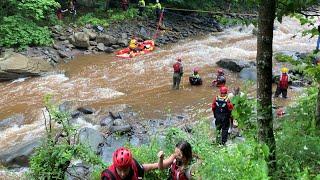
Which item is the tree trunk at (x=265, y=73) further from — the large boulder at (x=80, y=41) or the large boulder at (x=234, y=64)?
the large boulder at (x=80, y=41)

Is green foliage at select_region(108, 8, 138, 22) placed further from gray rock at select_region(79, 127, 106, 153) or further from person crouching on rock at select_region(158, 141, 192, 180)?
person crouching on rock at select_region(158, 141, 192, 180)

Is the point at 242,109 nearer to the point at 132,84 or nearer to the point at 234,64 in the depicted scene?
the point at 132,84

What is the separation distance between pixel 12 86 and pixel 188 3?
13263mm

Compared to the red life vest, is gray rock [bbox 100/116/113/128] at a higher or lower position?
lower

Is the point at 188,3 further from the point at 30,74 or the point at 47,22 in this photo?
the point at 30,74

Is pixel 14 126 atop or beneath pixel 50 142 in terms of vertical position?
beneath

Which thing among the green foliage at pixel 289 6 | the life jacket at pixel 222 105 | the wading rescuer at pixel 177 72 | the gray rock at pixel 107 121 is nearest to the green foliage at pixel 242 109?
the green foliage at pixel 289 6

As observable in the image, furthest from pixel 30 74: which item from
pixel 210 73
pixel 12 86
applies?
pixel 210 73

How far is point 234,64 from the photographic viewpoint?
17.5 metres

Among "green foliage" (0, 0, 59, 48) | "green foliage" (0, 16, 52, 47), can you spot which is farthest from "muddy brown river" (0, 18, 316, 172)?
"green foliage" (0, 0, 59, 48)

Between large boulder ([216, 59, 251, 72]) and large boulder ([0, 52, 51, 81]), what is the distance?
290 inches

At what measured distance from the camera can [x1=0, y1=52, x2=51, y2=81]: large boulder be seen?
55.4 ft

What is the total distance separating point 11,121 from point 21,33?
25.4 ft

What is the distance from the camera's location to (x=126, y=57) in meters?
19.6
